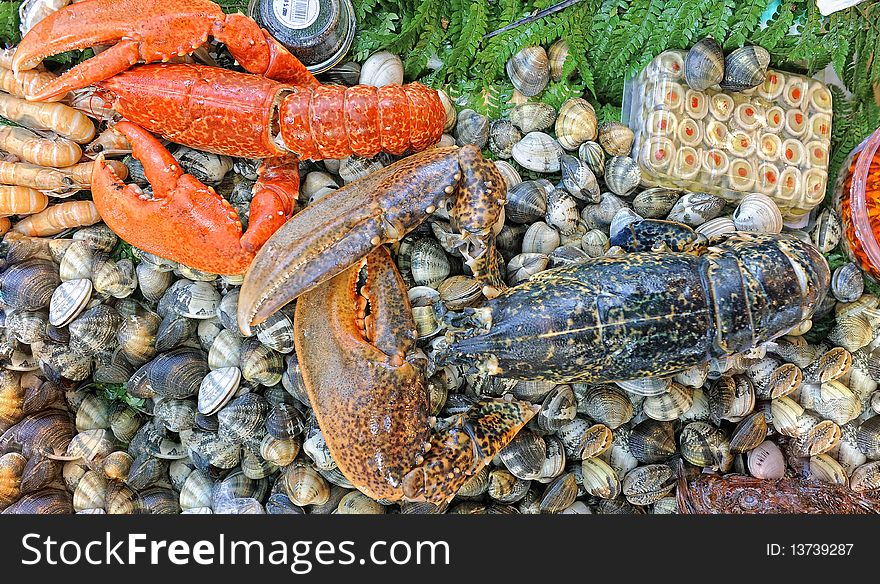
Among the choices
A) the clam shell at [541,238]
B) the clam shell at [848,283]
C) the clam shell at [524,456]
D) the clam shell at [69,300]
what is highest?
the clam shell at [848,283]

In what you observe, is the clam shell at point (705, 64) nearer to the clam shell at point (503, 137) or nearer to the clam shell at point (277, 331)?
the clam shell at point (503, 137)

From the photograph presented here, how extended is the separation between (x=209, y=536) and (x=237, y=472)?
0.28m

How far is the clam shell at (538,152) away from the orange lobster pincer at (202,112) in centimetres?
40

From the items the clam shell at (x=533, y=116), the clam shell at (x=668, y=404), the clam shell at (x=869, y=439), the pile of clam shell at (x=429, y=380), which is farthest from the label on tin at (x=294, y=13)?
the clam shell at (x=869, y=439)

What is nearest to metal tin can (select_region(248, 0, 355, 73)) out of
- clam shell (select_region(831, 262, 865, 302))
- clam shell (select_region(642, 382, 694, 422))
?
clam shell (select_region(642, 382, 694, 422))

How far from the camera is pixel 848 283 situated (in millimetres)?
2674

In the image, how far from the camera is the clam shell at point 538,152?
8.60 feet

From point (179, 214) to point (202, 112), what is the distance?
0.40 meters

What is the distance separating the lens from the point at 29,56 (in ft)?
7.58

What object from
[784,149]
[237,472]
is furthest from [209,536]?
[784,149]

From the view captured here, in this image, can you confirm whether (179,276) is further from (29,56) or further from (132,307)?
(29,56)

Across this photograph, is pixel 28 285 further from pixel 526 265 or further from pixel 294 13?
pixel 526 265

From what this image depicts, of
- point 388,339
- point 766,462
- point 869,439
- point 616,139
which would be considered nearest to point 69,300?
point 388,339

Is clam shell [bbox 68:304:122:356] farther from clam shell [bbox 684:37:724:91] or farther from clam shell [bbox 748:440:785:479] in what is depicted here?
clam shell [bbox 748:440:785:479]
